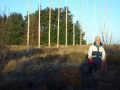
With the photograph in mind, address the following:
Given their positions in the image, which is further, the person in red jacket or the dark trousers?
the dark trousers

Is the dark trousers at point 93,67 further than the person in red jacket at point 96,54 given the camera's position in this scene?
Yes

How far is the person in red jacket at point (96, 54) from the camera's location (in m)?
15.4

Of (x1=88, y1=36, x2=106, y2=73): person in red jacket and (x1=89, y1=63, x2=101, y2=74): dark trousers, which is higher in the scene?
(x1=88, y1=36, x2=106, y2=73): person in red jacket

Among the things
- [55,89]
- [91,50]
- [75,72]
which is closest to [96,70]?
[91,50]

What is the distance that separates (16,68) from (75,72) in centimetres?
472

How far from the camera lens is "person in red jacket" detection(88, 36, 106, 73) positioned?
15.4 meters

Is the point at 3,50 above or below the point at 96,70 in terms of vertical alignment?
above

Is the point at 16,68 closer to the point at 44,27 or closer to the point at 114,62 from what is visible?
the point at 114,62

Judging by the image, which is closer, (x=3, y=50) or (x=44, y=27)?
(x=3, y=50)

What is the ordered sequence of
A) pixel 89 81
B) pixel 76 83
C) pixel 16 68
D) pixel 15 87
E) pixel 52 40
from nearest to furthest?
pixel 15 87
pixel 76 83
pixel 89 81
pixel 16 68
pixel 52 40

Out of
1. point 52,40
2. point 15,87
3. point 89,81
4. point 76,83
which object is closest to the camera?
point 15,87

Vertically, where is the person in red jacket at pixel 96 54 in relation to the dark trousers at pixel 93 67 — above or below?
above

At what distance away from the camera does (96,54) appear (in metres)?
15.5

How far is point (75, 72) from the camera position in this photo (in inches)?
553
